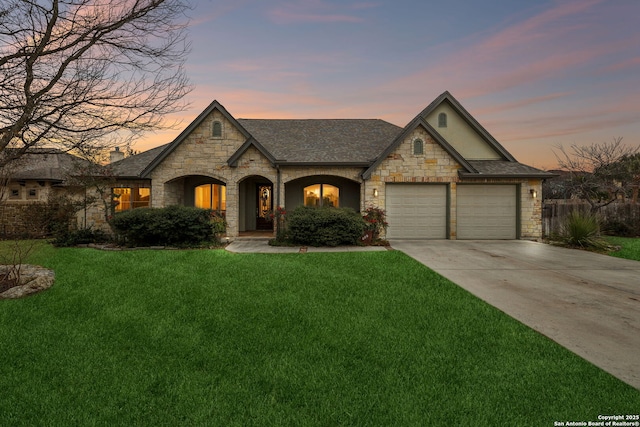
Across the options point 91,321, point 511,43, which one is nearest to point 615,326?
point 91,321

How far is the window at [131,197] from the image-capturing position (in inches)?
596

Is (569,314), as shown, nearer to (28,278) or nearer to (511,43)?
(28,278)

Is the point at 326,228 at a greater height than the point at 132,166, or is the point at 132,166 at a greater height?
the point at 132,166

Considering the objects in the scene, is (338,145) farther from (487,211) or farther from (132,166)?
(132,166)

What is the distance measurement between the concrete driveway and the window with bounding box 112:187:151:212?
12427 mm

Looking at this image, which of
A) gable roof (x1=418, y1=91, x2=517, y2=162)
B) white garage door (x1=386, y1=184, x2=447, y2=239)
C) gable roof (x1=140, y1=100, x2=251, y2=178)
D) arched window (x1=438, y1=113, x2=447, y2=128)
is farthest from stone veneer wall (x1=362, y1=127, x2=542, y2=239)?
gable roof (x1=140, y1=100, x2=251, y2=178)

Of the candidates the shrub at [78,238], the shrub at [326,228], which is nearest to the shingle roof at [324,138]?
the shrub at [326,228]

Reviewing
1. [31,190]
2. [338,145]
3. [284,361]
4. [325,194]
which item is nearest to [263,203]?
[325,194]

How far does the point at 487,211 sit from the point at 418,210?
325 cm

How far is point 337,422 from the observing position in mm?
2480

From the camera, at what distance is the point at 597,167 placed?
69.2 ft

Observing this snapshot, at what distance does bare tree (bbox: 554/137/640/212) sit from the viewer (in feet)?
66.7

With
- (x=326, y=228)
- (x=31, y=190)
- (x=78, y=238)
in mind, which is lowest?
(x=78, y=238)

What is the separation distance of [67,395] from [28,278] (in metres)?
5.48
